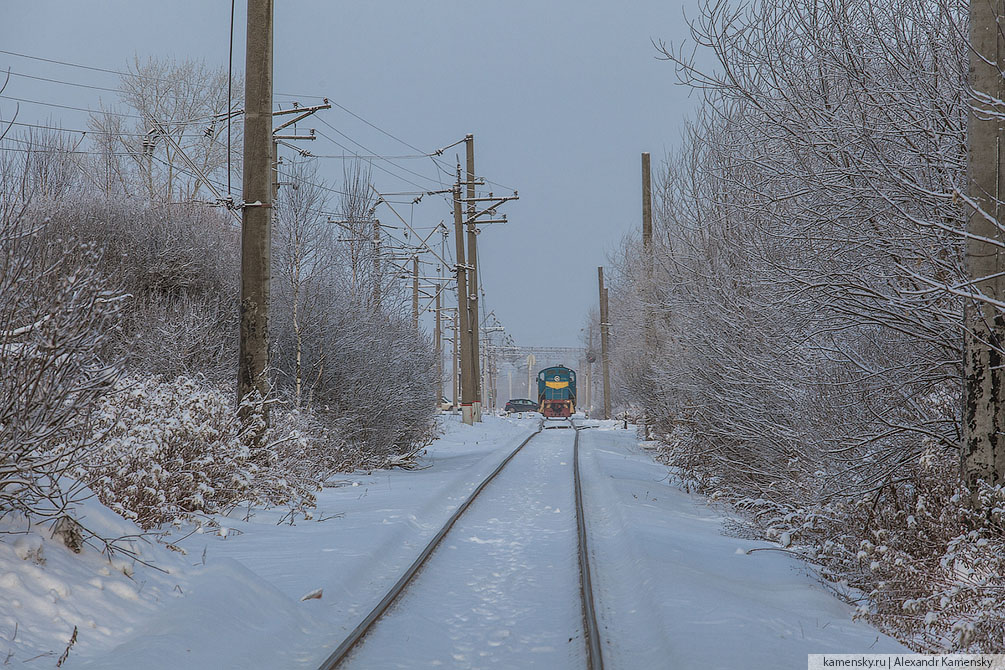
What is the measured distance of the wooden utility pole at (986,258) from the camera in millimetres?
6430

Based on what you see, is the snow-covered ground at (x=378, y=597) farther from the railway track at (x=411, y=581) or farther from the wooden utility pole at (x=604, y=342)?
the wooden utility pole at (x=604, y=342)

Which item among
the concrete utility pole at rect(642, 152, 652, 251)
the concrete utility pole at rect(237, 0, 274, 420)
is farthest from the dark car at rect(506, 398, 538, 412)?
the concrete utility pole at rect(237, 0, 274, 420)

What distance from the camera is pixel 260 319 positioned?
11125 millimetres

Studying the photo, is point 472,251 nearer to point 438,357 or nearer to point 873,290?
point 438,357

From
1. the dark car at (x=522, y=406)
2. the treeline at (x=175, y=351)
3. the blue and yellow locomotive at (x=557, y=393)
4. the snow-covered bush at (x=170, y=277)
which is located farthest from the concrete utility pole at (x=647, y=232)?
the dark car at (x=522, y=406)

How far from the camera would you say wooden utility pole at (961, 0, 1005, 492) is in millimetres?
6430

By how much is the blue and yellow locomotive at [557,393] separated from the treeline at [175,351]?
2553 centimetres

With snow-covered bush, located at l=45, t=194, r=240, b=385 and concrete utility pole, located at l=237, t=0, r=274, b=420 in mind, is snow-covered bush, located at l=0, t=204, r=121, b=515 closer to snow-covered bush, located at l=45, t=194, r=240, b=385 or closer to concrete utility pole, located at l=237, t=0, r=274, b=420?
concrete utility pole, located at l=237, t=0, r=274, b=420

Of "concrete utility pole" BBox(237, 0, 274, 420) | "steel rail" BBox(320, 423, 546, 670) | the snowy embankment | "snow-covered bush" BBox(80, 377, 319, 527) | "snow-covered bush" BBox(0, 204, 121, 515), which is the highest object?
"concrete utility pole" BBox(237, 0, 274, 420)

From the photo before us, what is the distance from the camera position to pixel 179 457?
9.58m

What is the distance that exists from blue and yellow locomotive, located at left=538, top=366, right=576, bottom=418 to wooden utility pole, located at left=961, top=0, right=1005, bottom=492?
138 feet

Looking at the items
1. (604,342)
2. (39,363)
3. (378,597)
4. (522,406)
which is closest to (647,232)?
(604,342)

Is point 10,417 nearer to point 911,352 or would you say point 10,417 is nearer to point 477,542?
point 477,542

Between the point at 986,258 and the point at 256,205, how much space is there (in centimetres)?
855
